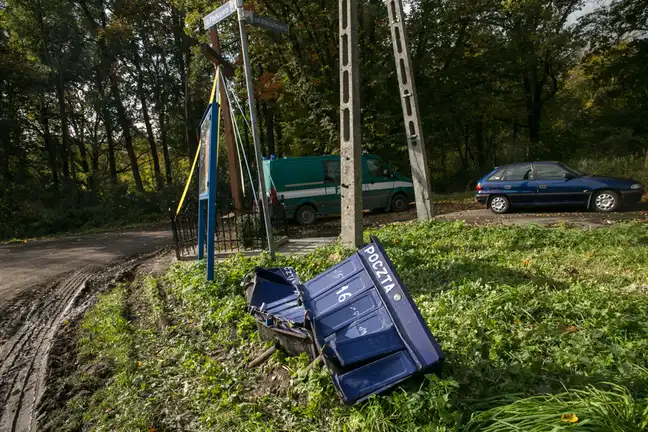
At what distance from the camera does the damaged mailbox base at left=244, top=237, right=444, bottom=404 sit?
2699 mm

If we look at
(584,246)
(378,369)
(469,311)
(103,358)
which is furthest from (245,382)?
(584,246)

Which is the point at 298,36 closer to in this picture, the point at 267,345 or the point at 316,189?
the point at 316,189

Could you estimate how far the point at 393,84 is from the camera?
2106 centimetres

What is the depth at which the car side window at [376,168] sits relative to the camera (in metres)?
14.5

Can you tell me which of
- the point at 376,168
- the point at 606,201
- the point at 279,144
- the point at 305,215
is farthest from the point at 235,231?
the point at 279,144

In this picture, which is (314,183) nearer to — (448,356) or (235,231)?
(235,231)

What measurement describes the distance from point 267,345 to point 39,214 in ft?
62.6

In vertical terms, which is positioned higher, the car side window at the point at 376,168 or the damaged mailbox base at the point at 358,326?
the car side window at the point at 376,168

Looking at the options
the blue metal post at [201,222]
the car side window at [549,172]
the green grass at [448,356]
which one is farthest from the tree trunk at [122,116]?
the green grass at [448,356]

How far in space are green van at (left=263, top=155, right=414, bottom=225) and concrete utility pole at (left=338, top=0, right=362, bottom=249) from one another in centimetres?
571

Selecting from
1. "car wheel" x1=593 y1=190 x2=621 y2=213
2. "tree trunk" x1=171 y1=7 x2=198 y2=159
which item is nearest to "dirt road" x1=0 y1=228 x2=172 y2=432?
"car wheel" x1=593 y1=190 x2=621 y2=213

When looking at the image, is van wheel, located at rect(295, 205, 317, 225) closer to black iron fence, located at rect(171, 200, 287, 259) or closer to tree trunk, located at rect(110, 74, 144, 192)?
black iron fence, located at rect(171, 200, 287, 259)

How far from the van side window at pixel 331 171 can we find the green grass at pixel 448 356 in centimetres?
770

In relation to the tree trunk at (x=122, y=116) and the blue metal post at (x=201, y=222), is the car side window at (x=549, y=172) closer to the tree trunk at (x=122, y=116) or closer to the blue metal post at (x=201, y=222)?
the blue metal post at (x=201, y=222)
